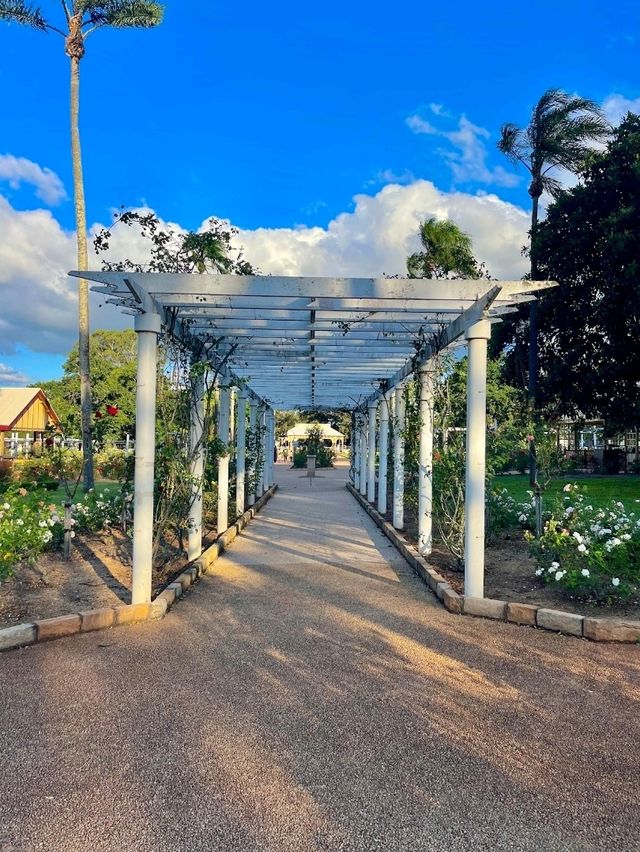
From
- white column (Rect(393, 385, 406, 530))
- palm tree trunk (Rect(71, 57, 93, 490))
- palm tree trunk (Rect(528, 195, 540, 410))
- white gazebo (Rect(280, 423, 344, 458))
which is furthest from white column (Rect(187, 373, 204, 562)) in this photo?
white gazebo (Rect(280, 423, 344, 458))

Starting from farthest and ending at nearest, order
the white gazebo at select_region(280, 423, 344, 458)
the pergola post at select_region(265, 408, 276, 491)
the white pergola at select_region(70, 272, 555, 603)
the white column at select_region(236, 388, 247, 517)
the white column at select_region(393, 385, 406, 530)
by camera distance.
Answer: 1. the white gazebo at select_region(280, 423, 344, 458)
2. the pergola post at select_region(265, 408, 276, 491)
3. the white column at select_region(236, 388, 247, 517)
4. the white column at select_region(393, 385, 406, 530)
5. the white pergola at select_region(70, 272, 555, 603)

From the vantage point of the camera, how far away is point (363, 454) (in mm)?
16891

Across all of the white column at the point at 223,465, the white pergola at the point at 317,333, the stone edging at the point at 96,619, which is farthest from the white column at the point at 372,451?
the stone edging at the point at 96,619

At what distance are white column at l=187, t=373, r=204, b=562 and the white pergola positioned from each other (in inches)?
0.9

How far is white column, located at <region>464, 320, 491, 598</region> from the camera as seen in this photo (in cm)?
534

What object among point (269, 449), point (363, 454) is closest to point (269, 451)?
point (269, 449)

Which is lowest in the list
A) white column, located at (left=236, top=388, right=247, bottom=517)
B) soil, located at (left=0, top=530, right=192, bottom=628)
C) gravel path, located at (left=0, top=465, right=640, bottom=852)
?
gravel path, located at (left=0, top=465, right=640, bottom=852)

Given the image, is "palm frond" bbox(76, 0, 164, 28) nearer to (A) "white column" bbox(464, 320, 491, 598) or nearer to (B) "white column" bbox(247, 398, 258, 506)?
(B) "white column" bbox(247, 398, 258, 506)

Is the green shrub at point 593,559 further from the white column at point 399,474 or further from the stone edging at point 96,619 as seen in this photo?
A: the white column at point 399,474

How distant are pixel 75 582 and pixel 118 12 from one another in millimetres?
14469

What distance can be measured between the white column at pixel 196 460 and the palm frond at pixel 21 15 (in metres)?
12.7

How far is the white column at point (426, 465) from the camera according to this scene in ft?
24.2

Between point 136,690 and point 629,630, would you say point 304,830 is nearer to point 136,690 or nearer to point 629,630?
point 136,690

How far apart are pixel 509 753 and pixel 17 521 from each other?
4.38 meters
